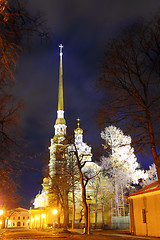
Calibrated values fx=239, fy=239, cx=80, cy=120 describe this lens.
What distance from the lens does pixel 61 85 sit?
89.8 m

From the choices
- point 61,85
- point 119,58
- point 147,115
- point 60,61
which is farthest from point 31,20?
point 60,61

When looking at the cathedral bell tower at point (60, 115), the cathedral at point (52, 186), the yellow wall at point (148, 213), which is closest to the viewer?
the yellow wall at point (148, 213)

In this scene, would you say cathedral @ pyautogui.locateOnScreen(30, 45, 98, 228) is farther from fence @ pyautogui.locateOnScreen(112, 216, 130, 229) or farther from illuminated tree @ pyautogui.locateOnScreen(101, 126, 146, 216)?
fence @ pyautogui.locateOnScreen(112, 216, 130, 229)

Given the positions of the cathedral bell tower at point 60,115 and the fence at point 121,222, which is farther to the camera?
the cathedral bell tower at point 60,115

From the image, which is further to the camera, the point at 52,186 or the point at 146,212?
the point at 52,186

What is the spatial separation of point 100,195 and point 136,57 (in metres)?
35.3

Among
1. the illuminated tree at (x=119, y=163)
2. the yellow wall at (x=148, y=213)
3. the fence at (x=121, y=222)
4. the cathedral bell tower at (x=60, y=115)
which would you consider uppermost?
the cathedral bell tower at (x=60, y=115)

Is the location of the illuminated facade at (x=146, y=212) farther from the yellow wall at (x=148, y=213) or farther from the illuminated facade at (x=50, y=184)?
the illuminated facade at (x=50, y=184)

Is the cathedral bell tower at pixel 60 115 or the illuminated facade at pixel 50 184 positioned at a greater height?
the cathedral bell tower at pixel 60 115

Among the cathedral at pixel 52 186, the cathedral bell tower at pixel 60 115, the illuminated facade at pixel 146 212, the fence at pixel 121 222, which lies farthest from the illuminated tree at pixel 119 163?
the cathedral bell tower at pixel 60 115

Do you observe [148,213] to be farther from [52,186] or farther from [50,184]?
[50,184]

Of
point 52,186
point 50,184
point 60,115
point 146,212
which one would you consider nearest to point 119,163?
point 52,186

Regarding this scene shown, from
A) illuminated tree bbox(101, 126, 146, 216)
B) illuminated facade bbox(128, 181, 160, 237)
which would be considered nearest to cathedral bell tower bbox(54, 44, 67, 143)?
illuminated tree bbox(101, 126, 146, 216)

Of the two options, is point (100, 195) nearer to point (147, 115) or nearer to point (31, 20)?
point (147, 115)
